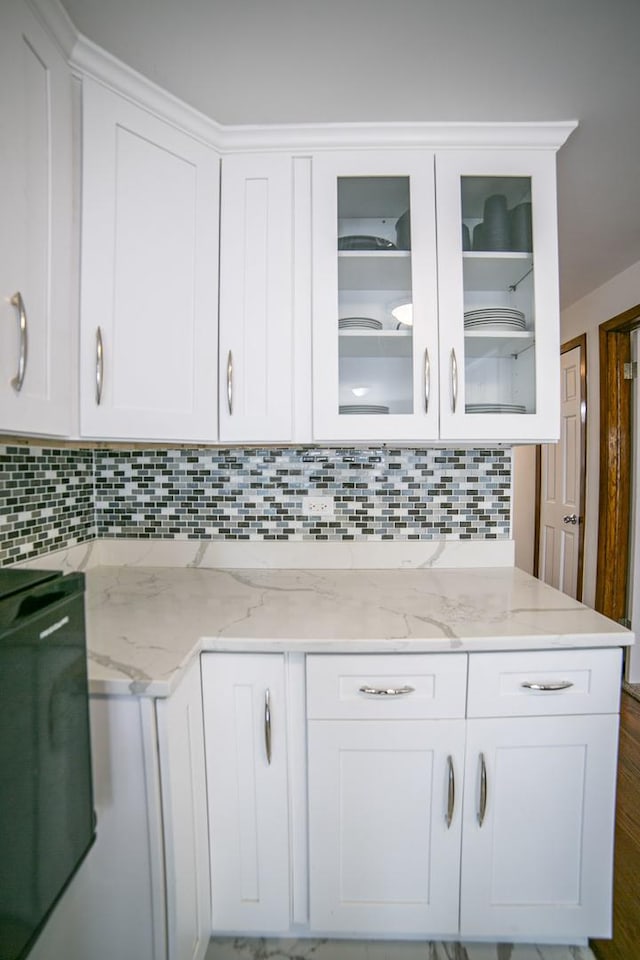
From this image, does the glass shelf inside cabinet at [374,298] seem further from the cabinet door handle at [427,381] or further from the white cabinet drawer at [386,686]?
the white cabinet drawer at [386,686]

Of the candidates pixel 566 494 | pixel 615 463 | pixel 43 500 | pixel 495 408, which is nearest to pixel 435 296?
pixel 495 408

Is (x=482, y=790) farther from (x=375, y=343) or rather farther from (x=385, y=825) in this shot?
(x=375, y=343)

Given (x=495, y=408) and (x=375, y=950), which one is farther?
(x=495, y=408)

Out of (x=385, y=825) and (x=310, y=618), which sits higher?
(x=310, y=618)

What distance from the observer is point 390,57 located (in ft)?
3.66

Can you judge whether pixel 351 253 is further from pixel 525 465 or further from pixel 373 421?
pixel 525 465

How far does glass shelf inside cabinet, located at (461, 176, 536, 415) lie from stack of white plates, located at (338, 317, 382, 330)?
265 millimetres

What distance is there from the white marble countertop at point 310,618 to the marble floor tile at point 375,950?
840 mm

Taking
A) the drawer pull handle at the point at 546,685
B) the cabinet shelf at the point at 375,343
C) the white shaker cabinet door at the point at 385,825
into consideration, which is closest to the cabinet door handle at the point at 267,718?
the white shaker cabinet door at the point at 385,825

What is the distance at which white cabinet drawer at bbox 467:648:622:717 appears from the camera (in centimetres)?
112

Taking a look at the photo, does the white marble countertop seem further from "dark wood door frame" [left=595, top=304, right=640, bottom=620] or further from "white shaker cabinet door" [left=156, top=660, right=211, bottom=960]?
"dark wood door frame" [left=595, top=304, right=640, bottom=620]

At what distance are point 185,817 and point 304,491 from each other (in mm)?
1033

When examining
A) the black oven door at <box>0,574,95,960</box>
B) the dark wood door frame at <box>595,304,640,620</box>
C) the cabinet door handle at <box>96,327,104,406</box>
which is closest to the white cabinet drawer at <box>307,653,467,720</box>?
the black oven door at <box>0,574,95,960</box>

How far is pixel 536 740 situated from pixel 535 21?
5.55 feet
